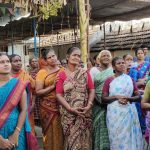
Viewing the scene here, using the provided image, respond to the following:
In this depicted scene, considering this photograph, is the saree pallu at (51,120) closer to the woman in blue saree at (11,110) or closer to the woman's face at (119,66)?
the woman's face at (119,66)

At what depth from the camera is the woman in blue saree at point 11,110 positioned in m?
4.41

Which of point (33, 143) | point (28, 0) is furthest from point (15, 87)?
point (28, 0)

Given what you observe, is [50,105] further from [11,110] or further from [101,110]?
[11,110]

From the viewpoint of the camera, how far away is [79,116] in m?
5.54

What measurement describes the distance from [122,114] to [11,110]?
1893mm

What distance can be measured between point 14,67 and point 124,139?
201 cm

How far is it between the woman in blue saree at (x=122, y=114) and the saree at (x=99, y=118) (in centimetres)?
14

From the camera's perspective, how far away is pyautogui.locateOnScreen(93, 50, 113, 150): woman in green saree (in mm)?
5965

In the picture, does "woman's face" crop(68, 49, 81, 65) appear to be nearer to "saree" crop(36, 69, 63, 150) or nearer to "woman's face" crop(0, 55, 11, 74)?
Result: "saree" crop(36, 69, 63, 150)

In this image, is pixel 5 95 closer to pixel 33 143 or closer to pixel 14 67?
pixel 33 143

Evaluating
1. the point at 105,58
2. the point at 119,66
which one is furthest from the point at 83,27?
the point at 119,66

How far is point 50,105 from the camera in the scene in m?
5.92

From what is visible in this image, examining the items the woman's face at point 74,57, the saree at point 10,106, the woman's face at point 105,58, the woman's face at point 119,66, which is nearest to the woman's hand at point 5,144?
the saree at point 10,106

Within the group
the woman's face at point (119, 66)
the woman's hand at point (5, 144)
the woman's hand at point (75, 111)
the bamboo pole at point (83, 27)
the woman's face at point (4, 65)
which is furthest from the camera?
the bamboo pole at point (83, 27)
